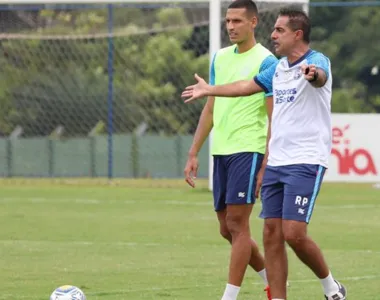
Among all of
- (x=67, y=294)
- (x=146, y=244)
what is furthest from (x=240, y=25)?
(x=146, y=244)

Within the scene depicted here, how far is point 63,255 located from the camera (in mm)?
12492

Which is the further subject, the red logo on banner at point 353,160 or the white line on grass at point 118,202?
the red logo on banner at point 353,160

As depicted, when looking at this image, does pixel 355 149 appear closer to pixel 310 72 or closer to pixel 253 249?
pixel 253 249

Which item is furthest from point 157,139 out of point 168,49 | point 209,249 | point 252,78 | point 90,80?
point 252,78

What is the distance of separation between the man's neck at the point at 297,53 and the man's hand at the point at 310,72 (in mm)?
404

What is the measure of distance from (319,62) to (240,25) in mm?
1102

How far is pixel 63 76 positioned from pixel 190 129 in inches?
172

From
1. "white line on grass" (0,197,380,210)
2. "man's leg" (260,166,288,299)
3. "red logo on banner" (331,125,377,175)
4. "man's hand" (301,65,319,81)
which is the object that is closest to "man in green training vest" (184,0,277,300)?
"man's leg" (260,166,288,299)

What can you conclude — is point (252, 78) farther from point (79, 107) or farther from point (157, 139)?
point (79, 107)

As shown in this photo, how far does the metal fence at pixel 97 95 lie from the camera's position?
93.7 feet

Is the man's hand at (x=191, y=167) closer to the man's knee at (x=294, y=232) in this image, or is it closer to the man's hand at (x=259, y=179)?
the man's hand at (x=259, y=179)

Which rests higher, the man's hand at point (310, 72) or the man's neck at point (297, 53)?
the man's neck at point (297, 53)

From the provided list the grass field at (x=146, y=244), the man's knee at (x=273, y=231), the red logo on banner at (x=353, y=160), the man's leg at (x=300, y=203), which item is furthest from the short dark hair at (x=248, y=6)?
the red logo on banner at (x=353, y=160)

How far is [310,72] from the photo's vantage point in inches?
321
